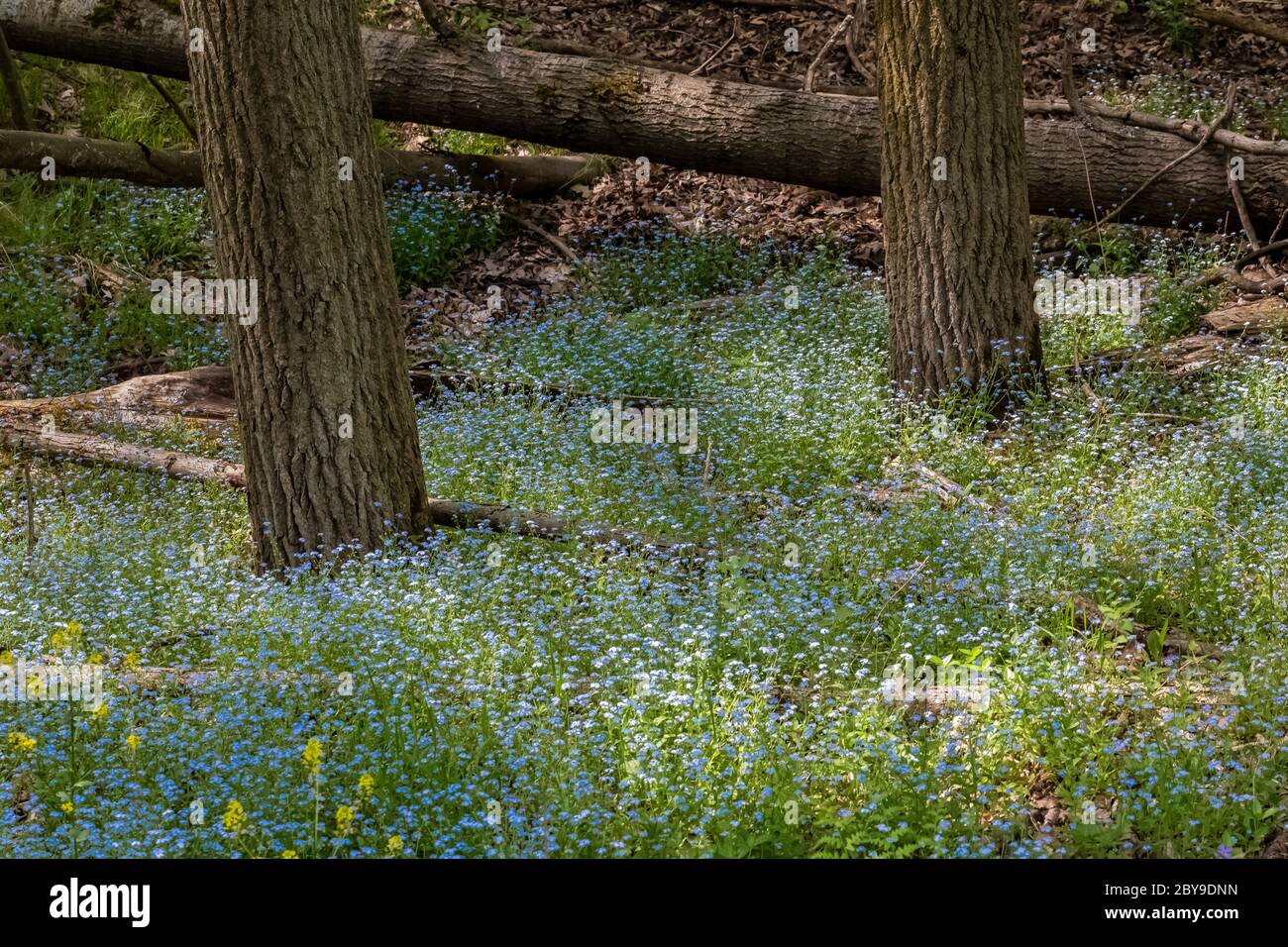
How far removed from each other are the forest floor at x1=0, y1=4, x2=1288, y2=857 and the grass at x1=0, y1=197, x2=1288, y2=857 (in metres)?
0.02

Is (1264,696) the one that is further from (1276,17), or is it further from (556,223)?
(1276,17)

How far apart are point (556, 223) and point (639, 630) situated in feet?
23.7

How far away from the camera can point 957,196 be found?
7348 millimetres

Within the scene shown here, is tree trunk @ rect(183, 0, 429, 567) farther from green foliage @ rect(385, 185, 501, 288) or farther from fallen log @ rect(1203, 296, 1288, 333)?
fallen log @ rect(1203, 296, 1288, 333)

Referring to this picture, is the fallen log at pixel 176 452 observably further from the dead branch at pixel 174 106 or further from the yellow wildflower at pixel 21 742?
the dead branch at pixel 174 106

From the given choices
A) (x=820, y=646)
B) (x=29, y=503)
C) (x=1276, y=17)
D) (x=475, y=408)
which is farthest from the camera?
(x=1276, y=17)

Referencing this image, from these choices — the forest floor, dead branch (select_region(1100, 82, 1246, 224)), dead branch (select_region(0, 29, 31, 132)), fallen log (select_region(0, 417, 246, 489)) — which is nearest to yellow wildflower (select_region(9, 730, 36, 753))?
the forest floor

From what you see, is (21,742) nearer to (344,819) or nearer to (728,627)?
(344,819)

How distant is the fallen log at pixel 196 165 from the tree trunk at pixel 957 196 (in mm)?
4815

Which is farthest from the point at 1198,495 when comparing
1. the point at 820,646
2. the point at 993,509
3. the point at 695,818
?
the point at 695,818

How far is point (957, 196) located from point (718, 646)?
3.58m

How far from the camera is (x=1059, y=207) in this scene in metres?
9.91

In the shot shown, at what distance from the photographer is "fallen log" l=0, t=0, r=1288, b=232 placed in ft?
31.8
